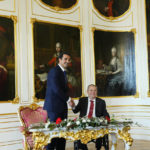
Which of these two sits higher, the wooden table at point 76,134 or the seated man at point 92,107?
the seated man at point 92,107

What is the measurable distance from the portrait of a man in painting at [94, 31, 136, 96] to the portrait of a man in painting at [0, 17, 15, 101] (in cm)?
314

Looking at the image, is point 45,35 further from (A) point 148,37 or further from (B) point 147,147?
(B) point 147,147

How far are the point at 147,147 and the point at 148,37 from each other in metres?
3.76

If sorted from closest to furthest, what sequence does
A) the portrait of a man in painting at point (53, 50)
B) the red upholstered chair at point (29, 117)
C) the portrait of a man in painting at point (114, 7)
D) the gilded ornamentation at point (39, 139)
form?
the gilded ornamentation at point (39, 139) → the red upholstered chair at point (29, 117) → the portrait of a man in painting at point (53, 50) → the portrait of a man in painting at point (114, 7)

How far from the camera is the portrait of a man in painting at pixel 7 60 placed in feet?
23.9

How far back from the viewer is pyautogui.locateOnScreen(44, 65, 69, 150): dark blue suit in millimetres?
5316

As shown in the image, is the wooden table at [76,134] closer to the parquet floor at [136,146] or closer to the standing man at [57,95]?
the standing man at [57,95]

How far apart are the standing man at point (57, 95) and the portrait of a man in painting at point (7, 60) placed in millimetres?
2282

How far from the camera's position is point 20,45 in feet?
25.2

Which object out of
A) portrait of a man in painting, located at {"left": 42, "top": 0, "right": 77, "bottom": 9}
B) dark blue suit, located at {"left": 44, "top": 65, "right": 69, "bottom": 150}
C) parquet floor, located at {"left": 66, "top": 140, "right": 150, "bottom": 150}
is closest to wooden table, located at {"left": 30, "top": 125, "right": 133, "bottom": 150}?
dark blue suit, located at {"left": 44, "top": 65, "right": 69, "bottom": 150}

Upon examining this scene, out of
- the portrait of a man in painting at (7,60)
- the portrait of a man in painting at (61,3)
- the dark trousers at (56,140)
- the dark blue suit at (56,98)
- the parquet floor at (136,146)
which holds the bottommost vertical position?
the parquet floor at (136,146)

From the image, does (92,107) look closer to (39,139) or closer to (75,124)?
(75,124)

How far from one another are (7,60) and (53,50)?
1.54 metres

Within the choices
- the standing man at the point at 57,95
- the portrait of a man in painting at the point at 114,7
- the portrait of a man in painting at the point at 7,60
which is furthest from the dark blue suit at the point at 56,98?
the portrait of a man in painting at the point at 114,7
